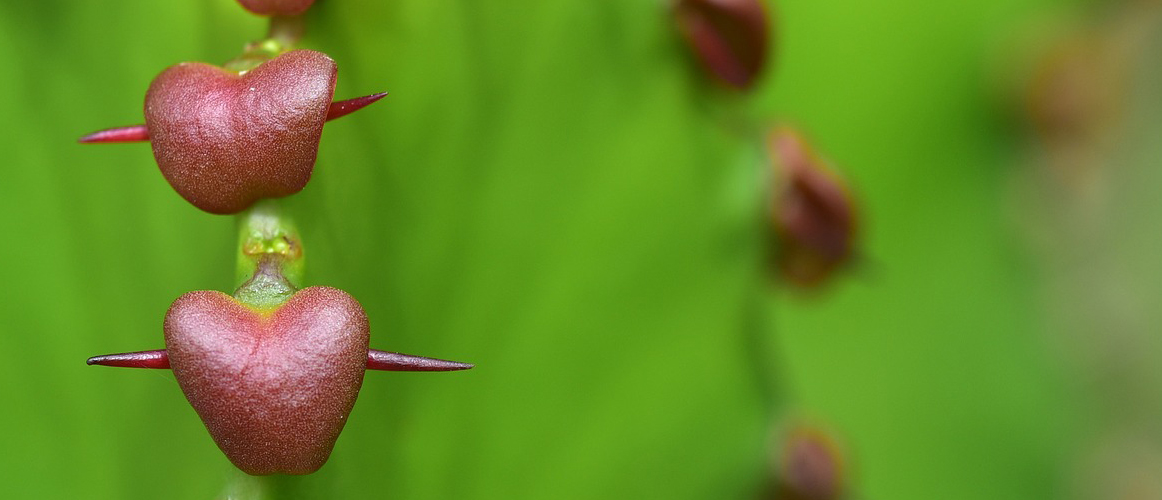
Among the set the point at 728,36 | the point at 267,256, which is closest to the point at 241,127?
the point at 267,256

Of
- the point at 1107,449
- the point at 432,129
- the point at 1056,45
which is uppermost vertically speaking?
the point at 432,129

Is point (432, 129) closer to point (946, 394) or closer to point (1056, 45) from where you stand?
point (946, 394)

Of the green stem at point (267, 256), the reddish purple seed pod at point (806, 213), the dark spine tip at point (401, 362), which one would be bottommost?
the reddish purple seed pod at point (806, 213)

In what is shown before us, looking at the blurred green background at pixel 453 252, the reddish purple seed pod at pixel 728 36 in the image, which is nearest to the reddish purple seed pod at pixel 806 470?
the blurred green background at pixel 453 252

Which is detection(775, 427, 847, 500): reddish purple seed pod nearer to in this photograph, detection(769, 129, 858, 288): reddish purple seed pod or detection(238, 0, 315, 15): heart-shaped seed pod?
detection(769, 129, 858, 288): reddish purple seed pod

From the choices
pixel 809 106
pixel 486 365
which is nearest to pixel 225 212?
pixel 486 365

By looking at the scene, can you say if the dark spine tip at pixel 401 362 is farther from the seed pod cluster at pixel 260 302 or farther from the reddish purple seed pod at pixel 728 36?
the reddish purple seed pod at pixel 728 36

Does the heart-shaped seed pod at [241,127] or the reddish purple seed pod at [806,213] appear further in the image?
the reddish purple seed pod at [806,213]
